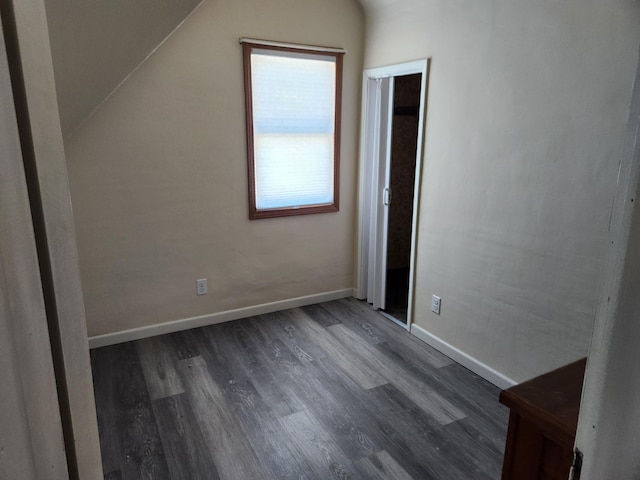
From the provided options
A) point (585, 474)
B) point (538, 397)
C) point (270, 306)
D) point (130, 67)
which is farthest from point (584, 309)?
point (130, 67)

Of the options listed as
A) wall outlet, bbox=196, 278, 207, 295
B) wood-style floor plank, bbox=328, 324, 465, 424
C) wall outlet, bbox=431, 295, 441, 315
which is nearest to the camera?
wood-style floor plank, bbox=328, 324, 465, 424

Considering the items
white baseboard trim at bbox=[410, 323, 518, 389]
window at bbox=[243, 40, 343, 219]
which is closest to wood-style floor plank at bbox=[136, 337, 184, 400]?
window at bbox=[243, 40, 343, 219]

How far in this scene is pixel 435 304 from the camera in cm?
317

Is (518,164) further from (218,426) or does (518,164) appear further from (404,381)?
(218,426)

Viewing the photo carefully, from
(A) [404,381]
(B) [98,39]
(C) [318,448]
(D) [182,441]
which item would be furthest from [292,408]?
(B) [98,39]

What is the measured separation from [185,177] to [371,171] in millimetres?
1531

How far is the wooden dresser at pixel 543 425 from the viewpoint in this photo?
2.95 ft

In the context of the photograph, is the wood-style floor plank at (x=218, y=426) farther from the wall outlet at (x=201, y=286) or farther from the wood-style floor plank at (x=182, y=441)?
the wall outlet at (x=201, y=286)

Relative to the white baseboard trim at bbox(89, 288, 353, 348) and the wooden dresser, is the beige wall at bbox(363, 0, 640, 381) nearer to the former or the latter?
the white baseboard trim at bbox(89, 288, 353, 348)

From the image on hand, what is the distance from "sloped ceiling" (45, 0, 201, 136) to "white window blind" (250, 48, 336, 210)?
3.85 ft

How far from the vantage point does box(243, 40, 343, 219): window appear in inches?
130

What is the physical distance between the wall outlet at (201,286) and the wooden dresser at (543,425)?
8.95 ft

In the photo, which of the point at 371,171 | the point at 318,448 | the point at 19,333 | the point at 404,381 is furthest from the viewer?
the point at 371,171

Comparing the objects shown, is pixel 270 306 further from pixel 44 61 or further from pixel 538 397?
pixel 44 61
